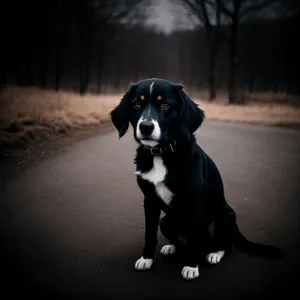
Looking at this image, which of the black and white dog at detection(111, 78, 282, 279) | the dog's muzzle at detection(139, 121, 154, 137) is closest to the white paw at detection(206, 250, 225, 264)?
the black and white dog at detection(111, 78, 282, 279)

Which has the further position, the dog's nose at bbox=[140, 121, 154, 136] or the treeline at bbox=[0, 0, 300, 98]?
the treeline at bbox=[0, 0, 300, 98]

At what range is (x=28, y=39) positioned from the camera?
16672 mm

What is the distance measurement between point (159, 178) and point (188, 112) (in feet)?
2.03

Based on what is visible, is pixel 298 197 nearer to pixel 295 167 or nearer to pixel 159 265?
pixel 295 167

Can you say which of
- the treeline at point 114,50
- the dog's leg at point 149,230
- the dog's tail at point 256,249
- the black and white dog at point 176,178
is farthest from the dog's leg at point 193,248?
the treeline at point 114,50

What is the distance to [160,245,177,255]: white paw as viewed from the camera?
116 inches

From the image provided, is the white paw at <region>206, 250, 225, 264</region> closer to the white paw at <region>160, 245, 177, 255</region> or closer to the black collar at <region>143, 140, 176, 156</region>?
the white paw at <region>160, 245, 177, 255</region>

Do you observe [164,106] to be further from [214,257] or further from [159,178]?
[214,257]

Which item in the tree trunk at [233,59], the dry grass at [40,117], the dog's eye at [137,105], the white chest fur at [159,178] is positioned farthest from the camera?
the tree trunk at [233,59]

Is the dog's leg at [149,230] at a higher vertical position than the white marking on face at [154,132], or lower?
lower

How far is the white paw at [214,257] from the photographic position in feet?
9.06

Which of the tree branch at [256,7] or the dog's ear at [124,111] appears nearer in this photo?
the dog's ear at [124,111]

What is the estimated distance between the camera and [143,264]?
270 centimetres

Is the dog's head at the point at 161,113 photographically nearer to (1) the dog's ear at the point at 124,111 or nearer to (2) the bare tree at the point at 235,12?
(1) the dog's ear at the point at 124,111
